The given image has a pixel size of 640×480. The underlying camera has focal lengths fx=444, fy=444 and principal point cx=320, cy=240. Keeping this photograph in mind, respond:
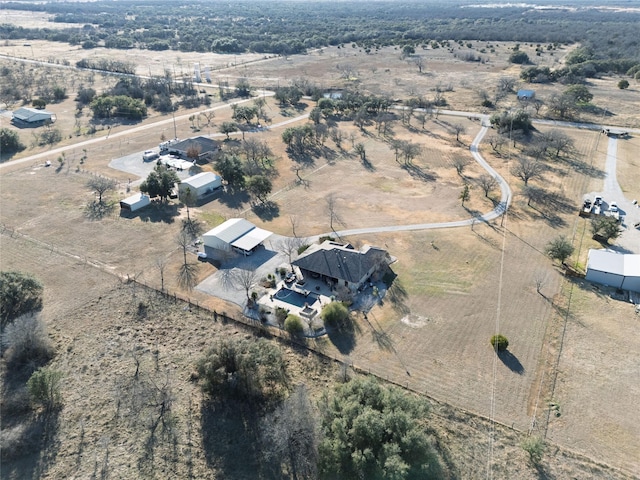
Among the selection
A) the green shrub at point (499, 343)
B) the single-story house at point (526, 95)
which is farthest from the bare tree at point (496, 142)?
the green shrub at point (499, 343)

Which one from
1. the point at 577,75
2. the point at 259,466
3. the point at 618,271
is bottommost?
the point at 259,466

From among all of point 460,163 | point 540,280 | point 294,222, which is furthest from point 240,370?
point 460,163

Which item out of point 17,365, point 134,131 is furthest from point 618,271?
point 134,131

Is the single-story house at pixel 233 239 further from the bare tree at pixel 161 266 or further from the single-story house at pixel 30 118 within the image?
the single-story house at pixel 30 118

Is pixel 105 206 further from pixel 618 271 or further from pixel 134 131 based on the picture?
pixel 618 271

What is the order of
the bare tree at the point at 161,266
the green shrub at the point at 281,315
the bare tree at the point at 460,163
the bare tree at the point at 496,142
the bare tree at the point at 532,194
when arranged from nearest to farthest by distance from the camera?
the green shrub at the point at 281,315, the bare tree at the point at 161,266, the bare tree at the point at 532,194, the bare tree at the point at 460,163, the bare tree at the point at 496,142
